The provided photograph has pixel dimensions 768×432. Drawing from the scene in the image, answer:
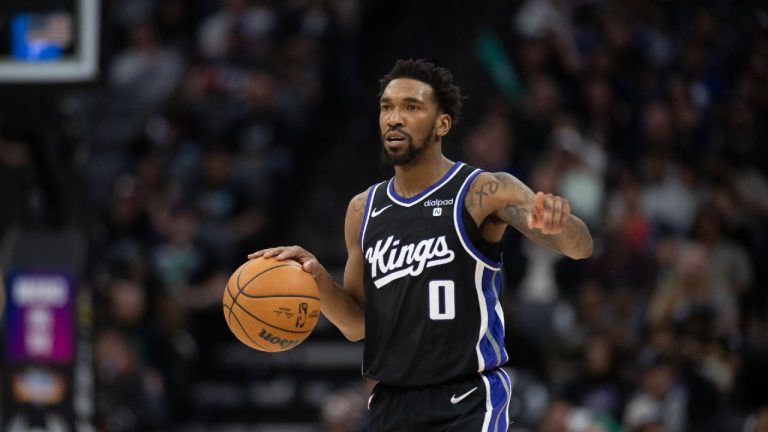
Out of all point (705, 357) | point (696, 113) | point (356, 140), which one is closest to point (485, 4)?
point (356, 140)

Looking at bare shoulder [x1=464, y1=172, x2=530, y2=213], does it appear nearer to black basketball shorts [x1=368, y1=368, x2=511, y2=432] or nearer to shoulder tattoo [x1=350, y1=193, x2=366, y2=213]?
shoulder tattoo [x1=350, y1=193, x2=366, y2=213]

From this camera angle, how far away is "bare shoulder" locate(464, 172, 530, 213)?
5.61 meters

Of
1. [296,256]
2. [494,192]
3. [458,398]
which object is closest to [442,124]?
[494,192]

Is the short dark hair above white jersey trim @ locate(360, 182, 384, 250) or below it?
above

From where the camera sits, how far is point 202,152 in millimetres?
14344

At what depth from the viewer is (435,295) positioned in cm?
570

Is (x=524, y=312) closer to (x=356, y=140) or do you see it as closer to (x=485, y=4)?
(x=356, y=140)

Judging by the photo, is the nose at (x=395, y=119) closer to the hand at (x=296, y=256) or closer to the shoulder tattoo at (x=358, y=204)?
the shoulder tattoo at (x=358, y=204)

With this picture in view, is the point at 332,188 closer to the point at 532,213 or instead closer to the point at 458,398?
the point at 458,398

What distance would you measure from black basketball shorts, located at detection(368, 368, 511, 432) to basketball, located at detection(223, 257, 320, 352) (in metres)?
0.53

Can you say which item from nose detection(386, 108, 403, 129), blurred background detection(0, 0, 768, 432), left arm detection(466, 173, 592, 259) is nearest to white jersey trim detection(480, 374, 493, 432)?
left arm detection(466, 173, 592, 259)

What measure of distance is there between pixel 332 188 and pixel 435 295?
900 centimetres

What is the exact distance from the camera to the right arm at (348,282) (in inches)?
241

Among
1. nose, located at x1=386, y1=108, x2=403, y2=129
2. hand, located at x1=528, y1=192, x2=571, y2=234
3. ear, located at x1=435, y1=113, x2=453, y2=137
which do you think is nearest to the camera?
hand, located at x1=528, y1=192, x2=571, y2=234
